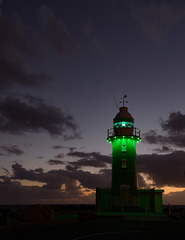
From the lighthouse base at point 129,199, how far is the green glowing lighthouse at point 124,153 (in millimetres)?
1174

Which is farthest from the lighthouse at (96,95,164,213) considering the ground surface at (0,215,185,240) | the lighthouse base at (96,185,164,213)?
the ground surface at (0,215,185,240)

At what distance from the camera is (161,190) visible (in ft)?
113

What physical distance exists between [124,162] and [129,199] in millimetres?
4814

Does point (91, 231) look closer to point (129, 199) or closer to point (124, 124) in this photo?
point (129, 199)

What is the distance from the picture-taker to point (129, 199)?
3581 centimetres

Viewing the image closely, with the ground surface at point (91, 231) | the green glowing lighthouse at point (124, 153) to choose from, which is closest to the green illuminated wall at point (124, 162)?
the green glowing lighthouse at point (124, 153)

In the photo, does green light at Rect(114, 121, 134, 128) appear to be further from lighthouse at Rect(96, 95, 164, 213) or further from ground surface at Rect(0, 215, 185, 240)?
ground surface at Rect(0, 215, 185, 240)

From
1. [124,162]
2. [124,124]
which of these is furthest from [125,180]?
[124,124]

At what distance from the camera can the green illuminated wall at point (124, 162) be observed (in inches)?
1499

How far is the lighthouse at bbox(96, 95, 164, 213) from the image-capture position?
35469 millimetres

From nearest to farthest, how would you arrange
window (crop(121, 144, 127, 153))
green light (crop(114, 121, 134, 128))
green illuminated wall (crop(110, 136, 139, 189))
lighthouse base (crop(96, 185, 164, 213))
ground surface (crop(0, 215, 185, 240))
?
1. ground surface (crop(0, 215, 185, 240))
2. lighthouse base (crop(96, 185, 164, 213))
3. green illuminated wall (crop(110, 136, 139, 189))
4. window (crop(121, 144, 127, 153))
5. green light (crop(114, 121, 134, 128))

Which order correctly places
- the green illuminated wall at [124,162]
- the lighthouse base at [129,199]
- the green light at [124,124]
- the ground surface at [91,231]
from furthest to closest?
the green light at [124,124] < the green illuminated wall at [124,162] < the lighthouse base at [129,199] < the ground surface at [91,231]

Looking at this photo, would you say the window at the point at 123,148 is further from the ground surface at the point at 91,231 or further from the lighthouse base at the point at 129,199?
the ground surface at the point at 91,231

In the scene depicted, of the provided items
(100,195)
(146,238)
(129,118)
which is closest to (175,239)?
(146,238)
